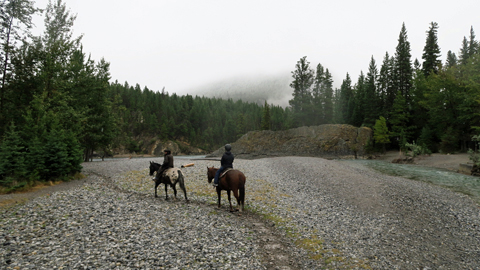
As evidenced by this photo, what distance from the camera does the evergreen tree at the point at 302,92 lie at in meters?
68.9

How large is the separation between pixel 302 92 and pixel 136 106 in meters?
78.5

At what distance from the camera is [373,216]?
37.2 feet

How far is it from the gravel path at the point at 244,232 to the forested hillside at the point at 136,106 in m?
5.06

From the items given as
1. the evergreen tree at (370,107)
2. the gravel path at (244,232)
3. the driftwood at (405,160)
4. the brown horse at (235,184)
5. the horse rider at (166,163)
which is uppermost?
the evergreen tree at (370,107)

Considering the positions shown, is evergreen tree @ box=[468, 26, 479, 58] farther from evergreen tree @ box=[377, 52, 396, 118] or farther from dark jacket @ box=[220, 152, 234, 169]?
dark jacket @ box=[220, 152, 234, 169]

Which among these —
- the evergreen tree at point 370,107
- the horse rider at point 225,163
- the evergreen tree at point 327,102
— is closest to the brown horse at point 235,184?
the horse rider at point 225,163

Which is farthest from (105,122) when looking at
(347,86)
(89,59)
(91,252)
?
(347,86)

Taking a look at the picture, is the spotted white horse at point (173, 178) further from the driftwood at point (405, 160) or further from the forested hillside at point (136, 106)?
the driftwood at point (405, 160)

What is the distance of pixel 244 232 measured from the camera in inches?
346

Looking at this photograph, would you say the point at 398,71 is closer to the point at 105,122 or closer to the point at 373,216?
the point at 373,216

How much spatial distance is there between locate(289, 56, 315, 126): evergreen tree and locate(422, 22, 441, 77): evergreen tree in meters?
27.2

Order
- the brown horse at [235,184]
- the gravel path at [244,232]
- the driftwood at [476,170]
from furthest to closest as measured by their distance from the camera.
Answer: the driftwood at [476,170] < the brown horse at [235,184] < the gravel path at [244,232]

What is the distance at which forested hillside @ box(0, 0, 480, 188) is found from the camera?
1622 centimetres

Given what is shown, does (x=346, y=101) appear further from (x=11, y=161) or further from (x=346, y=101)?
(x=11, y=161)
